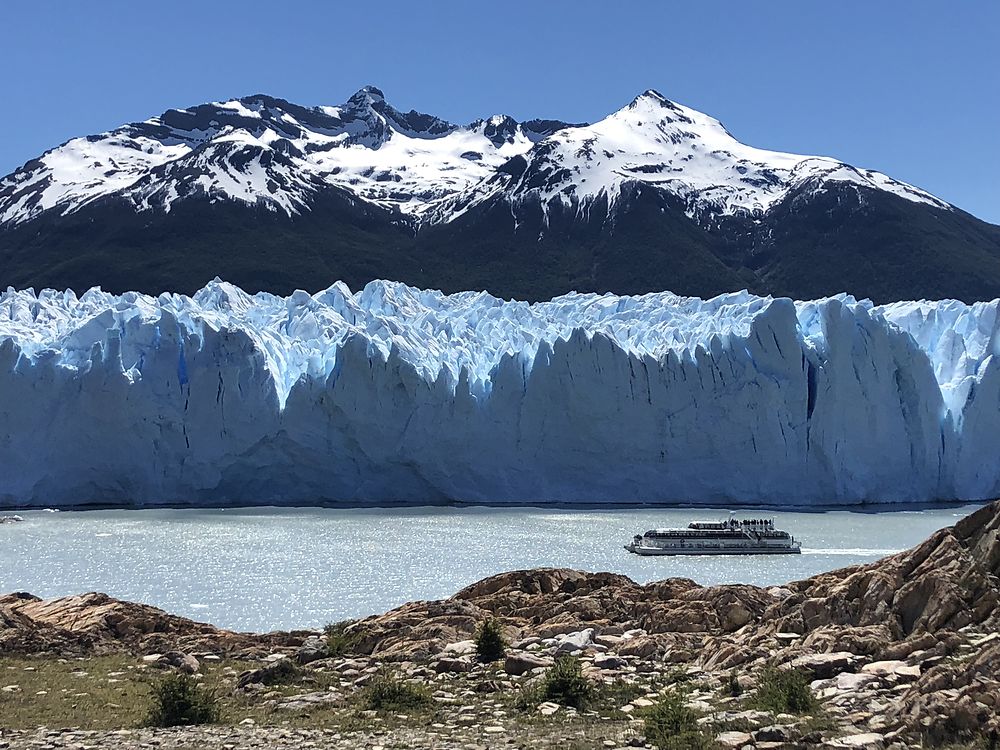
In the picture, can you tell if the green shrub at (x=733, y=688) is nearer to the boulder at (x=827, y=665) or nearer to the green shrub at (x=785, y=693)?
the green shrub at (x=785, y=693)

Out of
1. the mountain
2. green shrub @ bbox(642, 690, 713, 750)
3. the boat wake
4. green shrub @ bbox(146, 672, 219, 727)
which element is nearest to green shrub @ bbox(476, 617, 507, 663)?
green shrub @ bbox(642, 690, 713, 750)

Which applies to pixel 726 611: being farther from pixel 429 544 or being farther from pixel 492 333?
pixel 492 333

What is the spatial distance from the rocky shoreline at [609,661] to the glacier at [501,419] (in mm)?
15297

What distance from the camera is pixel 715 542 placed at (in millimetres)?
19094

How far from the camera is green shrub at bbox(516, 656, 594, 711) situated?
20.5ft

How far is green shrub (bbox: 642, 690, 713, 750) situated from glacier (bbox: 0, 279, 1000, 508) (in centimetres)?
1966

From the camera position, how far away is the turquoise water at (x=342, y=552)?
1451cm

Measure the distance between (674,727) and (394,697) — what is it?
66.3 inches

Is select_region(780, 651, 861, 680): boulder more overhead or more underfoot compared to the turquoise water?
more overhead

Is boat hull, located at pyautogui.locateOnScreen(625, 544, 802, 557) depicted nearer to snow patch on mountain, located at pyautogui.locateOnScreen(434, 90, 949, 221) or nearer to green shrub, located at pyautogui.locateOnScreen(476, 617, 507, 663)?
green shrub, located at pyautogui.locateOnScreen(476, 617, 507, 663)

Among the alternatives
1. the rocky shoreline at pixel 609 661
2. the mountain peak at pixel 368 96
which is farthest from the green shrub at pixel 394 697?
the mountain peak at pixel 368 96

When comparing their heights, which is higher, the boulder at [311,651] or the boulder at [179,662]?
the boulder at [311,651]

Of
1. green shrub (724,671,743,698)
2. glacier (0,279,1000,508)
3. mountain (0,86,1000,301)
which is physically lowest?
green shrub (724,671,743,698)

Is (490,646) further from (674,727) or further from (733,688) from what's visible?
(674,727)
